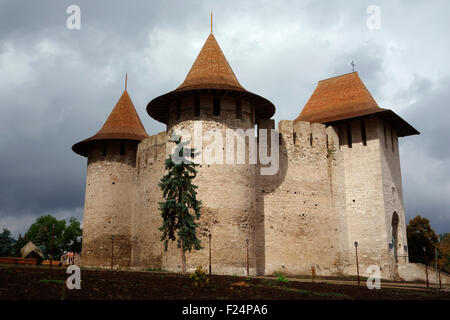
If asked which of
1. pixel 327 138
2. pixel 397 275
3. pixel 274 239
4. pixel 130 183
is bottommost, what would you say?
pixel 397 275

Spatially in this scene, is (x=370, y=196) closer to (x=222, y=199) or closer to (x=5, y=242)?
(x=222, y=199)

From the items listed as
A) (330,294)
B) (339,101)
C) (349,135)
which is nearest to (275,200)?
(349,135)

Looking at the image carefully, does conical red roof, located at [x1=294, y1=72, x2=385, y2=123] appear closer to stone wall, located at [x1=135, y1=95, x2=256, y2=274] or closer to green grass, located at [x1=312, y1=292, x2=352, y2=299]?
stone wall, located at [x1=135, y1=95, x2=256, y2=274]

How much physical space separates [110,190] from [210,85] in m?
9.74

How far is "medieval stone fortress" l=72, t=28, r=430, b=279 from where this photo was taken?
19922 millimetres

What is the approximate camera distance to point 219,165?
19.9 m

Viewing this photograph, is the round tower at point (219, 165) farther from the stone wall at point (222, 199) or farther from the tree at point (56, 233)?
the tree at point (56, 233)

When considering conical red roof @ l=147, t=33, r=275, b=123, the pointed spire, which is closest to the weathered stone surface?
conical red roof @ l=147, t=33, r=275, b=123

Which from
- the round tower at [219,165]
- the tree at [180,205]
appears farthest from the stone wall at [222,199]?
the tree at [180,205]

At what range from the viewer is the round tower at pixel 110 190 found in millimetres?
25547

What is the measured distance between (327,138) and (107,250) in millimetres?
13296
